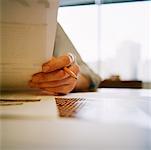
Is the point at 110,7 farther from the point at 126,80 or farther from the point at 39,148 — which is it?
the point at 39,148

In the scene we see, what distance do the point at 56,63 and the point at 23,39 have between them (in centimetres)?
10

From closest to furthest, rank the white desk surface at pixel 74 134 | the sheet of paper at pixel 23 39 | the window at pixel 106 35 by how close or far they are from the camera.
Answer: the white desk surface at pixel 74 134
the sheet of paper at pixel 23 39
the window at pixel 106 35

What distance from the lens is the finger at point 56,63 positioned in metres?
0.52

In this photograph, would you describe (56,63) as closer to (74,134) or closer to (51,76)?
(51,76)

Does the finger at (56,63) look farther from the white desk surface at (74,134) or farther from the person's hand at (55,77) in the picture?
the white desk surface at (74,134)

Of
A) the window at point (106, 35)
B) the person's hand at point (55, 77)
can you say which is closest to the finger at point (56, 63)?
the person's hand at point (55, 77)

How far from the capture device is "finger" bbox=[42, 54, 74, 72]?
52cm

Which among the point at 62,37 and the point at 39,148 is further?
the point at 62,37

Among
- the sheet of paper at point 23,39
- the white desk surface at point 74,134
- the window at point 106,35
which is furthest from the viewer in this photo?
the window at point 106,35

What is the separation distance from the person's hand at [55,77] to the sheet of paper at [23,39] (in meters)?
0.02

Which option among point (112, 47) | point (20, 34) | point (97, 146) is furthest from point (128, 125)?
point (112, 47)

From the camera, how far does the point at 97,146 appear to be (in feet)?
0.70

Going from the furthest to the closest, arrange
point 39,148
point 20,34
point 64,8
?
point 64,8 → point 20,34 → point 39,148

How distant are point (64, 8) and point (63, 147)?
491mm
